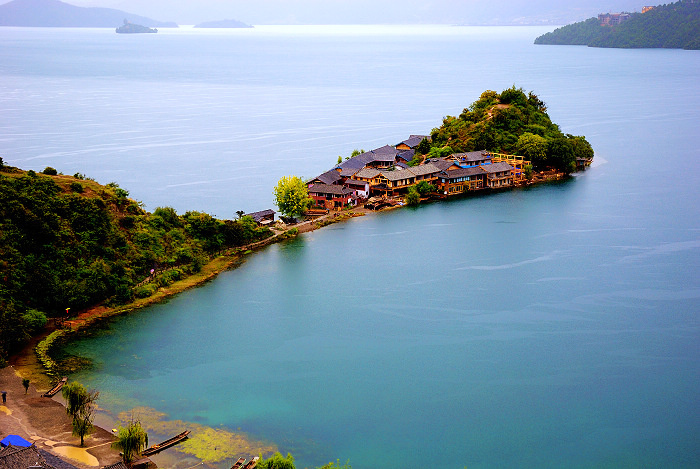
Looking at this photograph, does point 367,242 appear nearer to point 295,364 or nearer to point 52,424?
point 295,364

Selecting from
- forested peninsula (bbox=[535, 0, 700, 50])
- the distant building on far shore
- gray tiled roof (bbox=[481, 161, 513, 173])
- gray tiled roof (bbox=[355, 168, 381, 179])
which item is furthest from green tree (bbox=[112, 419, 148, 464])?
the distant building on far shore

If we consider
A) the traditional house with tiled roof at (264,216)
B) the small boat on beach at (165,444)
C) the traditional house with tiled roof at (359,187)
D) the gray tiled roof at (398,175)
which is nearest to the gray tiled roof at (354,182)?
the traditional house with tiled roof at (359,187)

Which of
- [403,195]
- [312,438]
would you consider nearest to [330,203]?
[403,195]

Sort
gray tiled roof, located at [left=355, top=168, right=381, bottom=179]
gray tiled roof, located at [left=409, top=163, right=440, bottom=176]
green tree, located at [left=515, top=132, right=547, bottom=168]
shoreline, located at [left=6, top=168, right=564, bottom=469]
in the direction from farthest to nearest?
green tree, located at [left=515, top=132, right=547, bottom=168] < gray tiled roof, located at [left=409, top=163, right=440, bottom=176] < gray tiled roof, located at [left=355, top=168, right=381, bottom=179] < shoreline, located at [left=6, top=168, right=564, bottom=469]

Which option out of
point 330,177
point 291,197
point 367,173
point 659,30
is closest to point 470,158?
point 367,173

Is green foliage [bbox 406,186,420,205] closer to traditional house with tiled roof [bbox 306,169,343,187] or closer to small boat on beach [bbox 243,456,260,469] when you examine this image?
traditional house with tiled roof [bbox 306,169,343,187]

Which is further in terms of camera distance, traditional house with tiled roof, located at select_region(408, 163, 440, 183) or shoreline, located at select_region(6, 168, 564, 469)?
traditional house with tiled roof, located at select_region(408, 163, 440, 183)
